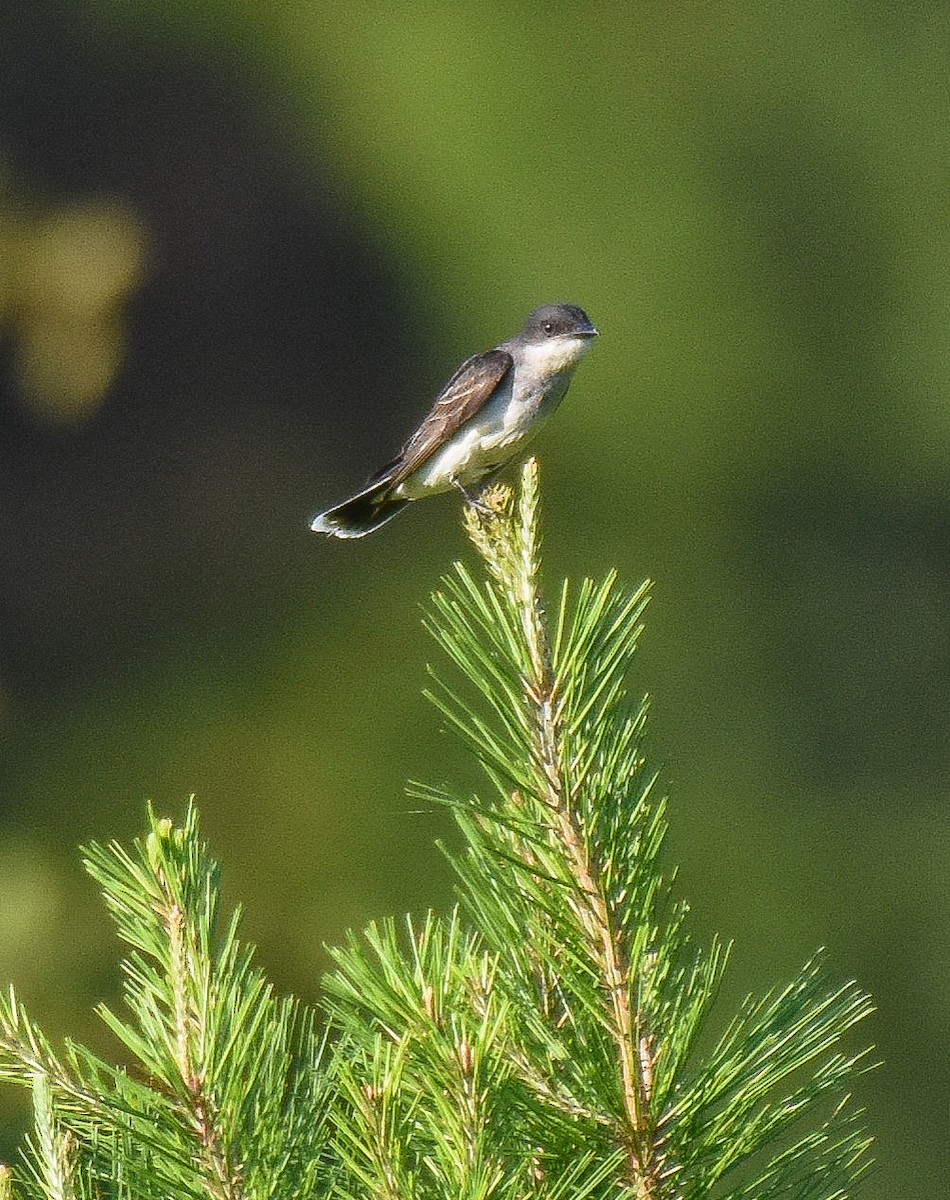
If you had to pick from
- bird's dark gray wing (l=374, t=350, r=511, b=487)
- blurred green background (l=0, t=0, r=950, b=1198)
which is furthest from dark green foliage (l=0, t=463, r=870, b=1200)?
blurred green background (l=0, t=0, r=950, b=1198)

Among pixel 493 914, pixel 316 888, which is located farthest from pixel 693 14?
pixel 493 914

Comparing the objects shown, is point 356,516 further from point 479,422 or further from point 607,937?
Answer: point 607,937

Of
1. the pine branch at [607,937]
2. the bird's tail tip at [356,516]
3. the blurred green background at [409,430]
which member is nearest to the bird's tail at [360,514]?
the bird's tail tip at [356,516]

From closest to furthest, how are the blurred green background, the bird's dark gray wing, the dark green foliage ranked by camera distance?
the dark green foliage, the bird's dark gray wing, the blurred green background

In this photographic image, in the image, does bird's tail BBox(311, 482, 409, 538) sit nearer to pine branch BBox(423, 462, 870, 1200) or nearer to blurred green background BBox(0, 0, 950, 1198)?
blurred green background BBox(0, 0, 950, 1198)

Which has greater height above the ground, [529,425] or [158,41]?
[158,41]

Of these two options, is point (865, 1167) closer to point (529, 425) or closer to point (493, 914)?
point (493, 914)

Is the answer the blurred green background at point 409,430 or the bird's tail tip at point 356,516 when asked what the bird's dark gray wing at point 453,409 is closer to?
the bird's tail tip at point 356,516
